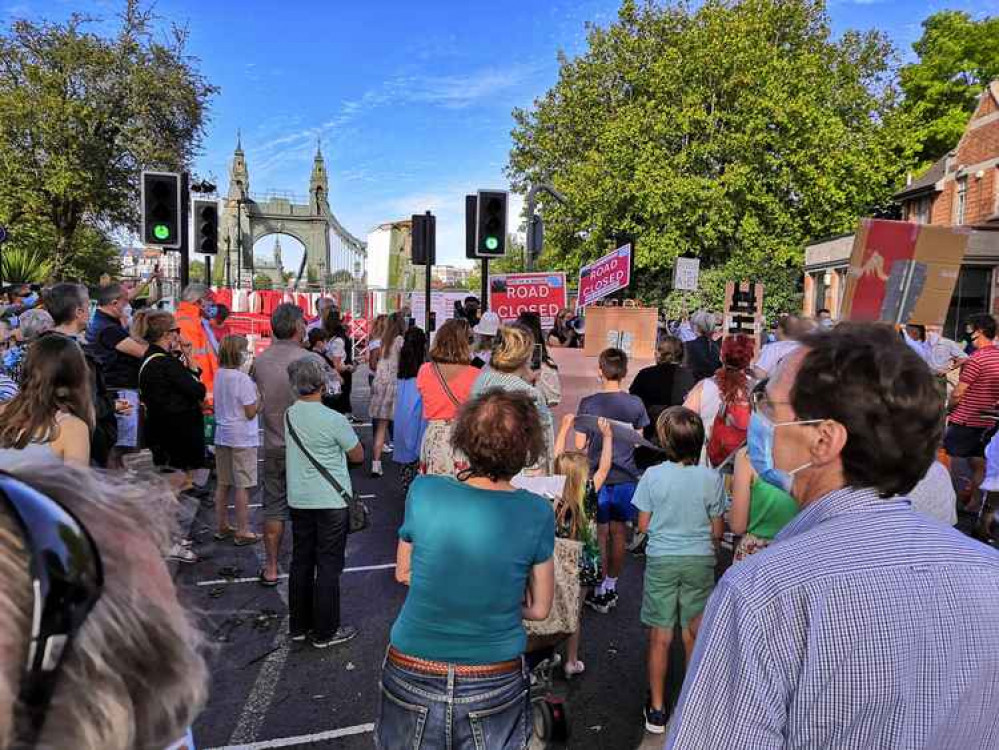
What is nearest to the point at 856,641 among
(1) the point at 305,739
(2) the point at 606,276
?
(1) the point at 305,739

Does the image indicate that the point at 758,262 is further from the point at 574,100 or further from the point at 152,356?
the point at 152,356

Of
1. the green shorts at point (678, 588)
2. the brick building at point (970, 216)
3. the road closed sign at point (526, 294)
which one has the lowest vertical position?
the green shorts at point (678, 588)

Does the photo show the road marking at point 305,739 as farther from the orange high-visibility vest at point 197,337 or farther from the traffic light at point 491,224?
the traffic light at point 491,224

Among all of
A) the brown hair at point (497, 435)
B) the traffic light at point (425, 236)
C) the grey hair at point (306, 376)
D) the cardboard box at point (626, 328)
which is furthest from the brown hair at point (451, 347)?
the cardboard box at point (626, 328)

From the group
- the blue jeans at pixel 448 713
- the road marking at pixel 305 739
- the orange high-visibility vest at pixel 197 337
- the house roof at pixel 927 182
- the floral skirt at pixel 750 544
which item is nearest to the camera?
the blue jeans at pixel 448 713

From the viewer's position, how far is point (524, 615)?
2400mm

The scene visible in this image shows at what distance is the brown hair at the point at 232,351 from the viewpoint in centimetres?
571

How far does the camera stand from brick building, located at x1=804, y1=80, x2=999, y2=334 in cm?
2567

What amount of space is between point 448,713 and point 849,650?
1.40m

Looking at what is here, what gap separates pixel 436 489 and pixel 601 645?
2597mm

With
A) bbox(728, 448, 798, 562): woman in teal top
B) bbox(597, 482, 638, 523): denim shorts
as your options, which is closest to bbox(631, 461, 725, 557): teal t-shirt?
bbox(728, 448, 798, 562): woman in teal top

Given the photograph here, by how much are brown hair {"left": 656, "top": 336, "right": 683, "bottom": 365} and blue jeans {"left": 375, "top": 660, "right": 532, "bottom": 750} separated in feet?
13.0

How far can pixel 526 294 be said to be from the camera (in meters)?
9.62

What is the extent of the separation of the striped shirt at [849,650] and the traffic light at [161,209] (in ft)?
29.3
